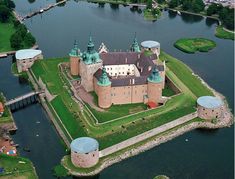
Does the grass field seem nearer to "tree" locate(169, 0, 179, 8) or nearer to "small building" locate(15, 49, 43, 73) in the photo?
"small building" locate(15, 49, 43, 73)

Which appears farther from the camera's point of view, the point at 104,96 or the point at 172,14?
the point at 172,14

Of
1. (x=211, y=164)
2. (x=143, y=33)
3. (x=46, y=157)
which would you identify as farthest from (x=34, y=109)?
(x=143, y=33)

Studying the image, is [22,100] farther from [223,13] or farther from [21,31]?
[223,13]

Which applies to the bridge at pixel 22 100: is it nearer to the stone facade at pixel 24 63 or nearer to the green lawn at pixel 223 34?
the stone facade at pixel 24 63

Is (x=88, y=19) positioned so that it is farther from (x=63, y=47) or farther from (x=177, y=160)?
(x=177, y=160)

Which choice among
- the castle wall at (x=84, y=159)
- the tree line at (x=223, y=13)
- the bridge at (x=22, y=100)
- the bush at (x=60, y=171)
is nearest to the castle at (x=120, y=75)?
the bridge at (x=22, y=100)

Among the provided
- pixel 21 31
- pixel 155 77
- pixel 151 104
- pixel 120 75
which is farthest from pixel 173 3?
pixel 151 104

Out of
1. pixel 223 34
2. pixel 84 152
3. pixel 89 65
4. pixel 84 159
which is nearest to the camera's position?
pixel 84 152

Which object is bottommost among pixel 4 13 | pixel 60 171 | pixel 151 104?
pixel 60 171
